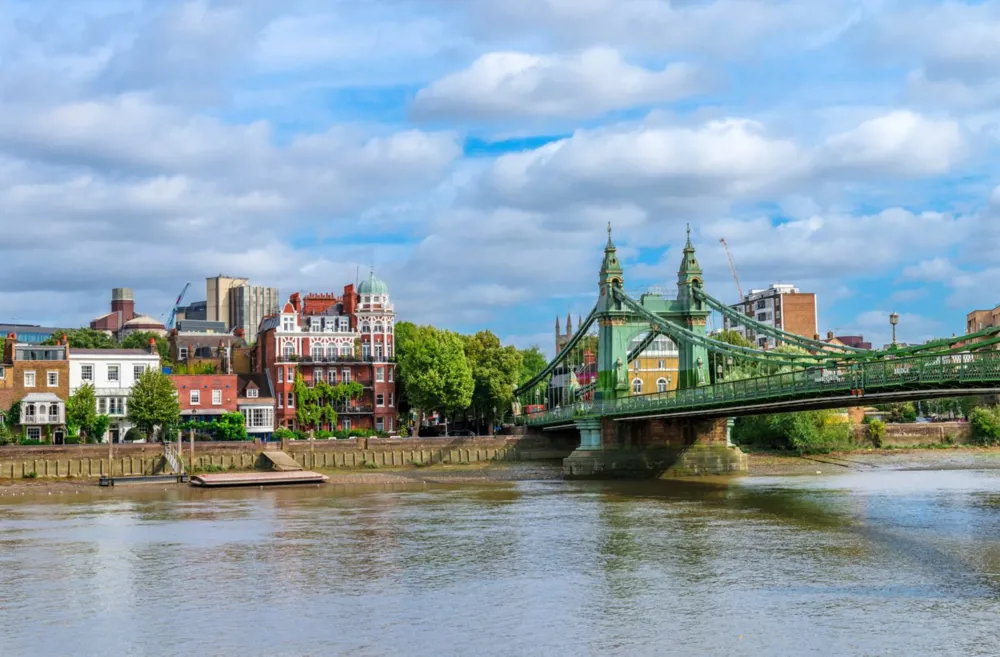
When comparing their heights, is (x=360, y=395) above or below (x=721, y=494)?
above

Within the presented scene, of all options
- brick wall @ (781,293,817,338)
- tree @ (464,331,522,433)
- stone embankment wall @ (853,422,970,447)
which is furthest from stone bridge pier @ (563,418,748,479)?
brick wall @ (781,293,817,338)

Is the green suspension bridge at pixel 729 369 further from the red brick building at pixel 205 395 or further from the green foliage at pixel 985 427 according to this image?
the green foliage at pixel 985 427

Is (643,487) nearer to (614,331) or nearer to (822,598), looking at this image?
(614,331)

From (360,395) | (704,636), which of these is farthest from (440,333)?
(704,636)

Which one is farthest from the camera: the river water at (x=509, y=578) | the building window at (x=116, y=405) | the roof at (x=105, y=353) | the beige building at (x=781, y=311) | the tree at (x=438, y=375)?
the beige building at (x=781, y=311)

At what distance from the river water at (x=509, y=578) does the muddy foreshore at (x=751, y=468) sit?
1704 centimetres

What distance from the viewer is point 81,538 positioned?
45.6 m

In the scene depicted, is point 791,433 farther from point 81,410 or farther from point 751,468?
point 81,410

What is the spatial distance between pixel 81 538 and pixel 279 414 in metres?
54.8

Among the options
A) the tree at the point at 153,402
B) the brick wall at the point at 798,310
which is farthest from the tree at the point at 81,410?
the brick wall at the point at 798,310

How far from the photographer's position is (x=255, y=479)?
73.7m

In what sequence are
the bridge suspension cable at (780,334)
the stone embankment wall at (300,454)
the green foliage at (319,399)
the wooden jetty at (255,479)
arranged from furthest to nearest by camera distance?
the green foliage at (319,399) → the stone embankment wall at (300,454) → the wooden jetty at (255,479) → the bridge suspension cable at (780,334)

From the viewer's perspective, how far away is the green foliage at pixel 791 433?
314 ft

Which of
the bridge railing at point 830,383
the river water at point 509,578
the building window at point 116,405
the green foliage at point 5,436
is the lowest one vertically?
the river water at point 509,578
